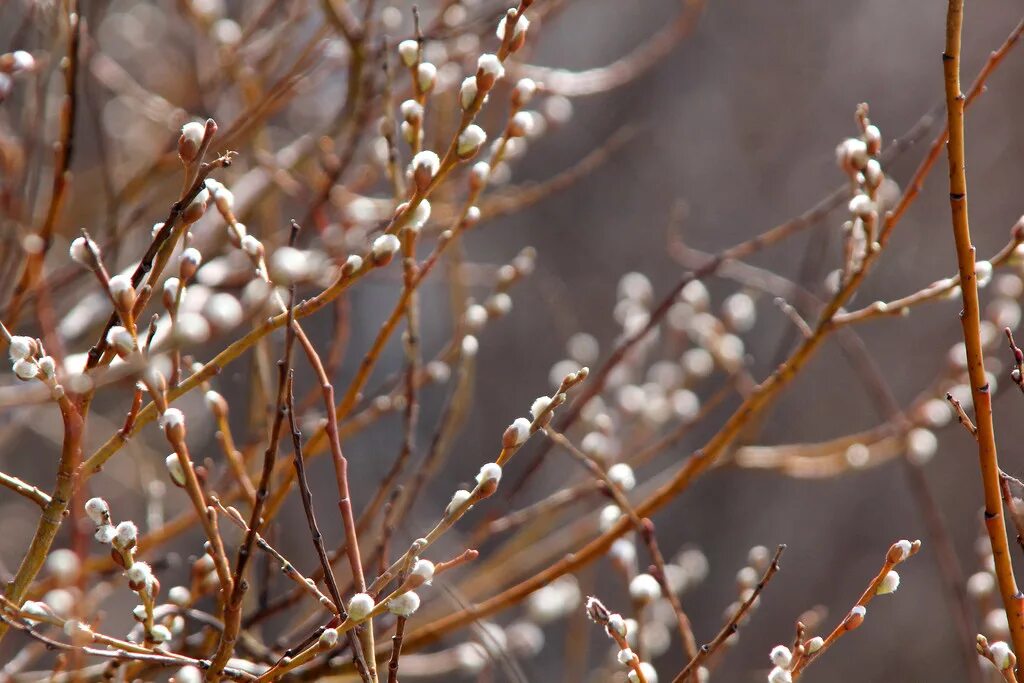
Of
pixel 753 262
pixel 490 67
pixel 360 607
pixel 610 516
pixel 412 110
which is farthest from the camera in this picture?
pixel 753 262

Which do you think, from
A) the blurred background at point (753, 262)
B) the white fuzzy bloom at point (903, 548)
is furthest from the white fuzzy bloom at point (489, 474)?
the blurred background at point (753, 262)

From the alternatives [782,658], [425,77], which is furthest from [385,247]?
[782,658]

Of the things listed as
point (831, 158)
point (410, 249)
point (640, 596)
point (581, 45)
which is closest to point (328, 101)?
point (410, 249)

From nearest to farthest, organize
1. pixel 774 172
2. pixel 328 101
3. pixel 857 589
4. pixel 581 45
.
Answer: pixel 328 101
pixel 857 589
pixel 774 172
pixel 581 45

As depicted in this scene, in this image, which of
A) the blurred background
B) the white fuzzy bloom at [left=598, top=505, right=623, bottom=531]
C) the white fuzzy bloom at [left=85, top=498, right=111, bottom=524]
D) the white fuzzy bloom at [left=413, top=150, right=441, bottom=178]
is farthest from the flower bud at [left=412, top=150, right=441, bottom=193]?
the blurred background

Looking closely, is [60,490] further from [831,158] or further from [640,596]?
[831,158]

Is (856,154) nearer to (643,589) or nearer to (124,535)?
(643,589)

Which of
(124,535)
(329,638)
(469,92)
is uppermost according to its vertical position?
(469,92)
